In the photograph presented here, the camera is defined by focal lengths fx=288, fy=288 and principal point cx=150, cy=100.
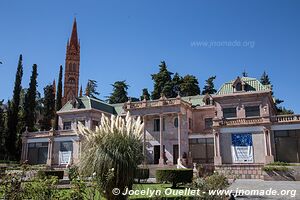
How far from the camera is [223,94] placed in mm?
31953

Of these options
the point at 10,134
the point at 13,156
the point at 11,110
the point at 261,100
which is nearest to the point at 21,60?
the point at 11,110

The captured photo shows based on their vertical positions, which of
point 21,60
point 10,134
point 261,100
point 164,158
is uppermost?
point 21,60

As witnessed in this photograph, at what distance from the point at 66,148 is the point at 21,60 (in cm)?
1767

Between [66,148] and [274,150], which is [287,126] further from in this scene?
[66,148]

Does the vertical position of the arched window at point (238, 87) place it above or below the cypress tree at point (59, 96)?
below

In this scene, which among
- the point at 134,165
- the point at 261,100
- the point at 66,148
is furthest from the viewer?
the point at 66,148

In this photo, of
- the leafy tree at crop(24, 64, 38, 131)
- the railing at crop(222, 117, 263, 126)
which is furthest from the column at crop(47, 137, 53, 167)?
the railing at crop(222, 117, 263, 126)

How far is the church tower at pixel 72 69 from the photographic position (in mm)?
71613

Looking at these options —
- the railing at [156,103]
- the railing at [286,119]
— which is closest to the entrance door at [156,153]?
the railing at [156,103]

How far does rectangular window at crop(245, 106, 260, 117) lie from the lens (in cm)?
3033

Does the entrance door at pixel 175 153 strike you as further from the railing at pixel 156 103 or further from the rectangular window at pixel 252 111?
the rectangular window at pixel 252 111

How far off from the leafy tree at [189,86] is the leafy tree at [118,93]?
1251 cm

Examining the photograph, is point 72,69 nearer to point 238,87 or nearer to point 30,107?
point 30,107

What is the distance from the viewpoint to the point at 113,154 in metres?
9.47
